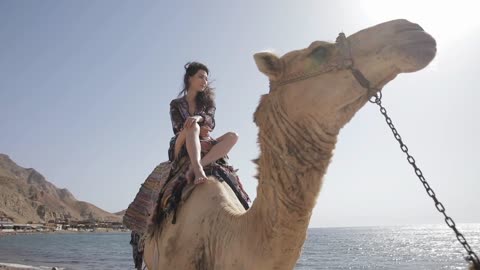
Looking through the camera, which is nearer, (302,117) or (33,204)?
(302,117)

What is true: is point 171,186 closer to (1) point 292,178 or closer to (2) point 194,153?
(2) point 194,153

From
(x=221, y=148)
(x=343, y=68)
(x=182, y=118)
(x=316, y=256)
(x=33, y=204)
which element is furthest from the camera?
(x=33, y=204)

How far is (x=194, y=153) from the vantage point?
356 centimetres

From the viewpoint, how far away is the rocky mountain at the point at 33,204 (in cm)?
10494

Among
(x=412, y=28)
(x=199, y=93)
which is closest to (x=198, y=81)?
(x=199, y=93)

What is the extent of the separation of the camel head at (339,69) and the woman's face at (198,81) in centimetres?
174

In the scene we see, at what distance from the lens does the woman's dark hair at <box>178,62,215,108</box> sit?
4.28m

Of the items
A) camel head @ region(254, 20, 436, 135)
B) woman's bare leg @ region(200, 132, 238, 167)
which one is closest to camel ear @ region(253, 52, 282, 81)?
camel head @ region(254, 20, 436, 135)

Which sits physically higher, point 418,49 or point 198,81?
point 198,81

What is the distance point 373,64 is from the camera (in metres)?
2.21

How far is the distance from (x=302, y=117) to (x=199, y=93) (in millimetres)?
2128

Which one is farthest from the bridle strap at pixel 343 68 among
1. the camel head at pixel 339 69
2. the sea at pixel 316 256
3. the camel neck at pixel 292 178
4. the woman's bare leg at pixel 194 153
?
the sea at pixel 316 256

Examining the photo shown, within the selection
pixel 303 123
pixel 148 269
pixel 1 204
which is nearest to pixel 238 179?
pixel 148 269

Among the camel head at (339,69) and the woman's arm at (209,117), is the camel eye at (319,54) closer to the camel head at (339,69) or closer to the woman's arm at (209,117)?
the camel head at (339,69)
